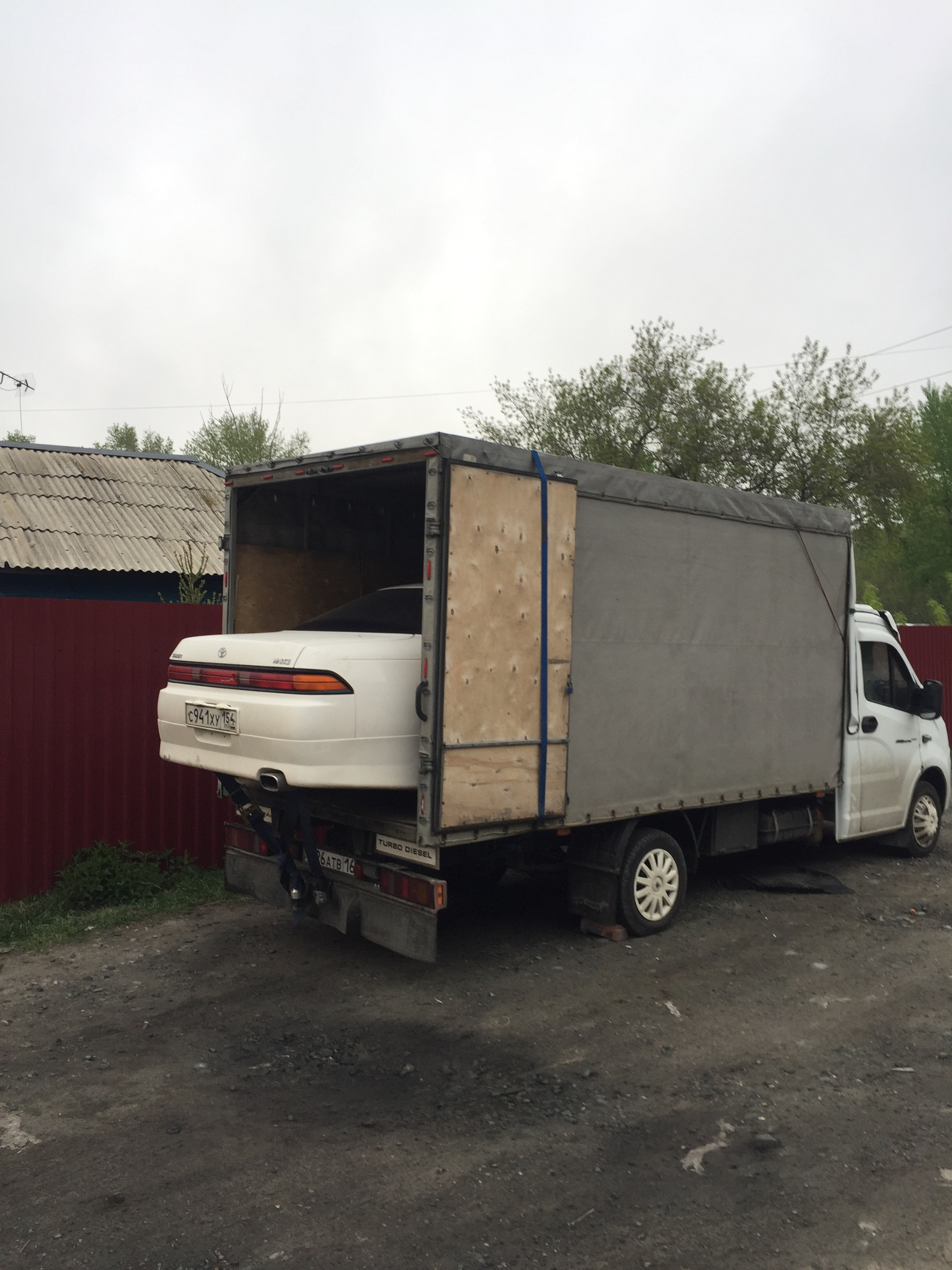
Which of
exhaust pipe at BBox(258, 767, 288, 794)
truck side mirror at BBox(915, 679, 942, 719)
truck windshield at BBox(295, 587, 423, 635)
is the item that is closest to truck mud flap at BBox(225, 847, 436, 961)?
exhaust pipe at BBox(258, 767, 288, 794)

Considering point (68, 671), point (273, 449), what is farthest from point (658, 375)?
point (68, 671)

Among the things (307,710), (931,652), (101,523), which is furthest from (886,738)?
(101,523)

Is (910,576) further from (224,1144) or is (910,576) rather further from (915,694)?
(224,1144)

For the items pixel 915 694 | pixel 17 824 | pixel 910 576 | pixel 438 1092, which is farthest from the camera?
pixel 910 576

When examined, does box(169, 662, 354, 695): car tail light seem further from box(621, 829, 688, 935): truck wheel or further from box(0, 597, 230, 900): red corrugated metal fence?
box(621, 829, 688, 935): truck wheel

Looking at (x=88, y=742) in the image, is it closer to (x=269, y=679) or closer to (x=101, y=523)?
(x=269, y=679)

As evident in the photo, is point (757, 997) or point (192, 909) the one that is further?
point (192, 909)

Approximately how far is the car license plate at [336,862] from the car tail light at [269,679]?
121 centimetres

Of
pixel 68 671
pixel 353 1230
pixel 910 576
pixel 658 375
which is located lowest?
pixel 353 1230

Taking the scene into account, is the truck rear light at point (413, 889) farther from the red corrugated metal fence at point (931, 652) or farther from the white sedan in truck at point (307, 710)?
the red corrugated metal fence at point (931, 652)

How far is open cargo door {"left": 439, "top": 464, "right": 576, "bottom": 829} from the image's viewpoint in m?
5.47

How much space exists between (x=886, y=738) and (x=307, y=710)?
5.62 metres

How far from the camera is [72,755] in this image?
779cm

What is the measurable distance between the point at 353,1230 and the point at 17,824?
4.97 m
